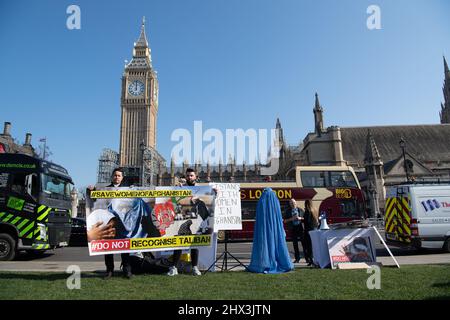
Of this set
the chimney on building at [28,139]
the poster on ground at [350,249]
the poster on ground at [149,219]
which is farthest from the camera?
the chimney on building at [28,139]

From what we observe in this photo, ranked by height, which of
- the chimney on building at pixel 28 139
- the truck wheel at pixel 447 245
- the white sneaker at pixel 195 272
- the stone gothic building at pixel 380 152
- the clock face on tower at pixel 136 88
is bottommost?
the truck wheel at pixel 447 245

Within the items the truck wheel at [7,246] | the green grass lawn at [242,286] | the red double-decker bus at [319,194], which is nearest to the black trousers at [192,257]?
the green grass lawn at [242,286]

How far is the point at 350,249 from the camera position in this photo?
7.82 meters

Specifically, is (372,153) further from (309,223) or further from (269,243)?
(269,243)

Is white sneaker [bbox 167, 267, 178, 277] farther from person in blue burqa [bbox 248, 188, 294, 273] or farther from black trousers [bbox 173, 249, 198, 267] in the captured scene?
person in blue burqa [bbox 248, 188, 294, 273]

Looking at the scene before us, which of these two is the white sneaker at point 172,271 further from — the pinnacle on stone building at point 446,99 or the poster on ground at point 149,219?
the pinnacle on stone building at point 446,99

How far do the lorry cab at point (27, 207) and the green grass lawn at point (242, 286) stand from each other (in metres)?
4.19

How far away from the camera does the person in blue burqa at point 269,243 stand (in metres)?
7.01

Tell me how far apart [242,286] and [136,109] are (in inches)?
4236

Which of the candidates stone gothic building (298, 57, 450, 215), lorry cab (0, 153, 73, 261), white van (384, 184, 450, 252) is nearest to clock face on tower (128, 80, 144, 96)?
stone gothic building (298, 57, 450, 215)

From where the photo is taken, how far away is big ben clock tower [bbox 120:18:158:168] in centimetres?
10194

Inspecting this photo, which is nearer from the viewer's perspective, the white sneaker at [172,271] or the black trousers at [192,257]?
the white sneaker at [172,271]

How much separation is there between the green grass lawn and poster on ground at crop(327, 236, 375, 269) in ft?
2.71
